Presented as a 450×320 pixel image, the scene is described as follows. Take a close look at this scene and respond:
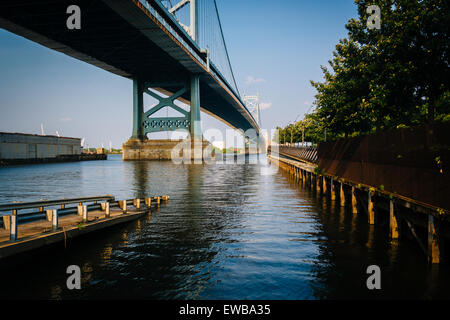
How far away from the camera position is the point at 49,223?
1027cm

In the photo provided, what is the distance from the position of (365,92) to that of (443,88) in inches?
252

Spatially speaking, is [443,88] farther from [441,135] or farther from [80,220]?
[80,220]

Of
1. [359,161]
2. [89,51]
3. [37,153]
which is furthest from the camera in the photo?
[37,153]

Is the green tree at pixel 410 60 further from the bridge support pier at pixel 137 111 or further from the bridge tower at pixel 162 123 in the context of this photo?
the bridge support pier at pixel 137 111

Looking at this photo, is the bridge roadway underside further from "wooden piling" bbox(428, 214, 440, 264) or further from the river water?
"wooden piling" bbox(428, 214, 440, 264)

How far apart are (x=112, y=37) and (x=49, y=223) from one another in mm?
42841

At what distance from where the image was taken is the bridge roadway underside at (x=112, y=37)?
36.9 m

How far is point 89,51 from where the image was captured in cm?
5319

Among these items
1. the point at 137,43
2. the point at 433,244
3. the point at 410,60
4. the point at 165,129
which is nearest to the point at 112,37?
the point at 137,43

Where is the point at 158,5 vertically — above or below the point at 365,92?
above

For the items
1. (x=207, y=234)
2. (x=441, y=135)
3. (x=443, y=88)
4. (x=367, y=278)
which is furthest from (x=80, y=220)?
(x=443, y=88)

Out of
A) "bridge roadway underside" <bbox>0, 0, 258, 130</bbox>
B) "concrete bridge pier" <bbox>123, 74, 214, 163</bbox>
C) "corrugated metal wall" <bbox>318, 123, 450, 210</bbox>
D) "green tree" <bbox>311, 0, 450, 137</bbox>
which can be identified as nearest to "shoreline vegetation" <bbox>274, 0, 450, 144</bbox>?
"green tree" <bbox>311, 0, 450, 137</bbox>

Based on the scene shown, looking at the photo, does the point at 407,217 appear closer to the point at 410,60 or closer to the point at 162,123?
the point at 410,60

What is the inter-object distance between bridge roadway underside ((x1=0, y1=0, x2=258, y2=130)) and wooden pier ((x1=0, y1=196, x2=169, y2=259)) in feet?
90.0
